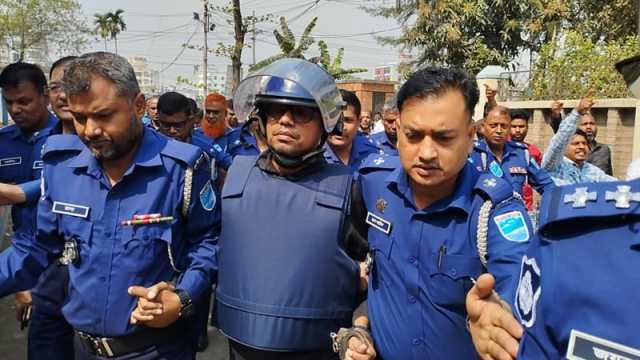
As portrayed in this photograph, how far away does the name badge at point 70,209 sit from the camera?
186 centimetres

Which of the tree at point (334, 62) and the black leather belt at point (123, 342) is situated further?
the tree at point (334, 62)

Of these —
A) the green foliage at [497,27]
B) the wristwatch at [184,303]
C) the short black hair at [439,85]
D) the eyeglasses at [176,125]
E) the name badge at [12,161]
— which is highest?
the green foliage at [497,27]

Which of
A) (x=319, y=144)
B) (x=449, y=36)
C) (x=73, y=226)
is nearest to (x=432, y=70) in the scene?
(x=319, y=144)

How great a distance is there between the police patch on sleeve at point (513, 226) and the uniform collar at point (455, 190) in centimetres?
11

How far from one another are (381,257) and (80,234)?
3.60 ft

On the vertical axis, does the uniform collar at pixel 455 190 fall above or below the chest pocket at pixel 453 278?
above

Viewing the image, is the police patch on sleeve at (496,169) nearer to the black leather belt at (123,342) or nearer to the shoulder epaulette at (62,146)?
the black leather belt at (123,342)

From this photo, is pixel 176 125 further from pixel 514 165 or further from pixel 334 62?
pixel 334 62

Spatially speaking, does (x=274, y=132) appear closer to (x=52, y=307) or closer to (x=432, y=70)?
(x=432, y=70)

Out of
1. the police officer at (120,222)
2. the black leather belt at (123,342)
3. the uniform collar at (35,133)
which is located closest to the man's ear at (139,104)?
the police officer at (120,222)

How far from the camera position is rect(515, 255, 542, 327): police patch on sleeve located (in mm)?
913

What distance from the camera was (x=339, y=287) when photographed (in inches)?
73.9

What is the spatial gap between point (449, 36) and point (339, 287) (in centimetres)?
1489

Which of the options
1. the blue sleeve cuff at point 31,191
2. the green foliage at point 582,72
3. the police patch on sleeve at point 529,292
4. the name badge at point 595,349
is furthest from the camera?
the green foliage at point 582,72
